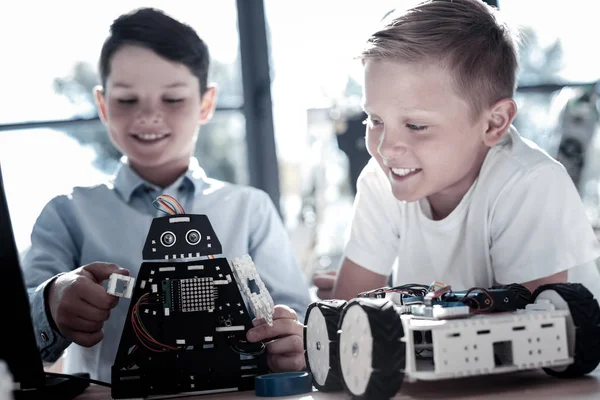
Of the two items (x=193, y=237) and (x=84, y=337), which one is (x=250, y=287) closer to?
(x=193, y=237)

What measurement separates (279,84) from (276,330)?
4.91 ft

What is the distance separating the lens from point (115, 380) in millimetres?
801

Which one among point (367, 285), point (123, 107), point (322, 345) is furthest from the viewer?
point (123, 107)

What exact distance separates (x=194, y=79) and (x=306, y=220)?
82 centimetres

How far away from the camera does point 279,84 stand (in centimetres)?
227

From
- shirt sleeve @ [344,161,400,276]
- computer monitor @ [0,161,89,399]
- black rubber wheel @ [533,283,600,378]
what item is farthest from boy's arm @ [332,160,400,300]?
computer monitor @ [0,161,89,399]

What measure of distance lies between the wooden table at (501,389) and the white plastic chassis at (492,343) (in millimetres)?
24

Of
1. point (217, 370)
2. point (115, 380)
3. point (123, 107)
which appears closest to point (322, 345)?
point (217, 370)

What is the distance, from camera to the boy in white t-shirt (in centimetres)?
106

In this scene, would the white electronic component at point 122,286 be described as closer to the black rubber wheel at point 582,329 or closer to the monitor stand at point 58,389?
the monitor stand at point 58,389

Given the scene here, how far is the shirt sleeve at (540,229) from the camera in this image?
1.05m

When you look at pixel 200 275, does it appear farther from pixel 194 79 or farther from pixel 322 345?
pixel 194 79

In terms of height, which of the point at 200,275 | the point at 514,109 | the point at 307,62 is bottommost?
the point at 200,275

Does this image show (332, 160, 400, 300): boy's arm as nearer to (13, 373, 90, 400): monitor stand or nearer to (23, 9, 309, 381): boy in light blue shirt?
(23, 9, 309, 381): boy in light blue shirt
